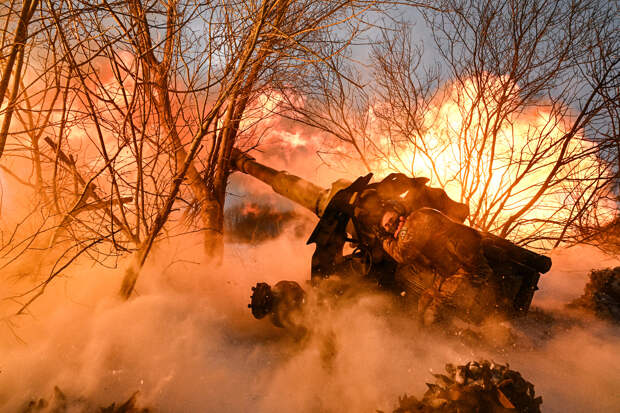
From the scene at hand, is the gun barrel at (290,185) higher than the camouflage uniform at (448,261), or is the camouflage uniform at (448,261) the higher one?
the gun barrel at (290,185)

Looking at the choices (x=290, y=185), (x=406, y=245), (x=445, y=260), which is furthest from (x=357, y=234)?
(x=290, y=185)

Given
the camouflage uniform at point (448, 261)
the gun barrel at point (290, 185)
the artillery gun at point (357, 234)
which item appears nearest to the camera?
the camouflage uniform at point (448, 261)

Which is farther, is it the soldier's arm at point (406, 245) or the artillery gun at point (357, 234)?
the artillery gun at point (357, 234)

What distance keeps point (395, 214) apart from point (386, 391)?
1886 mm

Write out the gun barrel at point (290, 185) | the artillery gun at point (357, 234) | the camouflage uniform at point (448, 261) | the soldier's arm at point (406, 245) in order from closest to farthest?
the camouflage uniform at point (448, 261)
the soldier's arm at point (406, 245)
the artillery gun at point (357, 234)
the gun barrel at point (290, 185)

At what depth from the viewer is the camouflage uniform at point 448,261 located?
299cm

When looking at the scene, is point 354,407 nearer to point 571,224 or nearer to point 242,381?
point 242,381

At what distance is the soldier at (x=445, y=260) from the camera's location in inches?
118

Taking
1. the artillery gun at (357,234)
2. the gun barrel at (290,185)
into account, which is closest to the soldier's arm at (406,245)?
the artillery gun at (357,234)

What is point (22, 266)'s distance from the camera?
475 cm

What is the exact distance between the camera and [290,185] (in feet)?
17.0

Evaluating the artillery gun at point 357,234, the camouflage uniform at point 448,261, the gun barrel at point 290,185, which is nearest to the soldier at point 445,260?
the camouflage uniform at point 448,261

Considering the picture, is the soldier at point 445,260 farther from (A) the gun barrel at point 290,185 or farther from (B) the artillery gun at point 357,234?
(A) the gun barrel at point 290,185

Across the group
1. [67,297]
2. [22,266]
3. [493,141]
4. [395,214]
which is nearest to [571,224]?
[493,141]
